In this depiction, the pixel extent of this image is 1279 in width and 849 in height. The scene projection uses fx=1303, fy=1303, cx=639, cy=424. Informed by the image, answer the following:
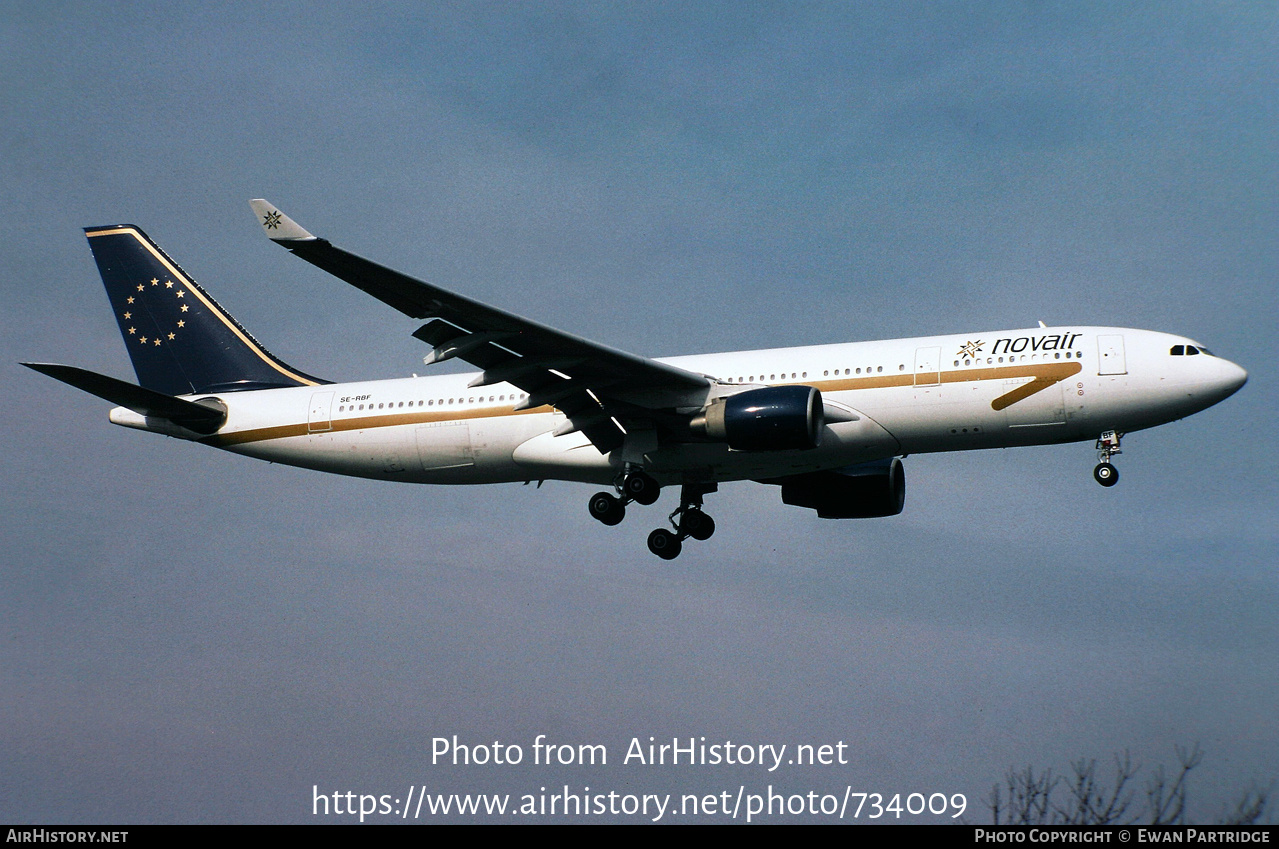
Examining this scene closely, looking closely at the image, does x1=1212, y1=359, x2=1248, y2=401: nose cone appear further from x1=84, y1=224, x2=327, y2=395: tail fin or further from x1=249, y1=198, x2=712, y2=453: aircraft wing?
x1=84, y1=224, x2=327, y2=395: tail fin

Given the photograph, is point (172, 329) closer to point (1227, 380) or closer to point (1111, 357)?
point (1111, 357)

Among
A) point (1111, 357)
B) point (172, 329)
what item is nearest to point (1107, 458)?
point (1111, 357)

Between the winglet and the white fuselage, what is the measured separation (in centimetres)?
838

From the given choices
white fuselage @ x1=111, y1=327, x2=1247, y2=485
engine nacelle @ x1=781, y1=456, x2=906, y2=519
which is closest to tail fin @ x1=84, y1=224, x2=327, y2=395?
white fuselage @ x1=111, y1=327, x2=1247, y2=485

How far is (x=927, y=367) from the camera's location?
30.2 meters

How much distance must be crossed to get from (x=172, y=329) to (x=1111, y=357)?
26.1 m

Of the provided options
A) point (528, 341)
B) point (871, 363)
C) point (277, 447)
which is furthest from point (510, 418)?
point (871, 363)

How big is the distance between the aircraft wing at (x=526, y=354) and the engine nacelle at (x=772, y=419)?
1.37 m

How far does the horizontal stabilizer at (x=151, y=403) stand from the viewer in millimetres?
31969

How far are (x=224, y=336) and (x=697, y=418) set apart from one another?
15.5 m

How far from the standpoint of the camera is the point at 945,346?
30562mm

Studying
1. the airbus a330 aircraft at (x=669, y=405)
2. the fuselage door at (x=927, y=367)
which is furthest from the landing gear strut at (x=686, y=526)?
the fuselage door at (x=927, y=367)
